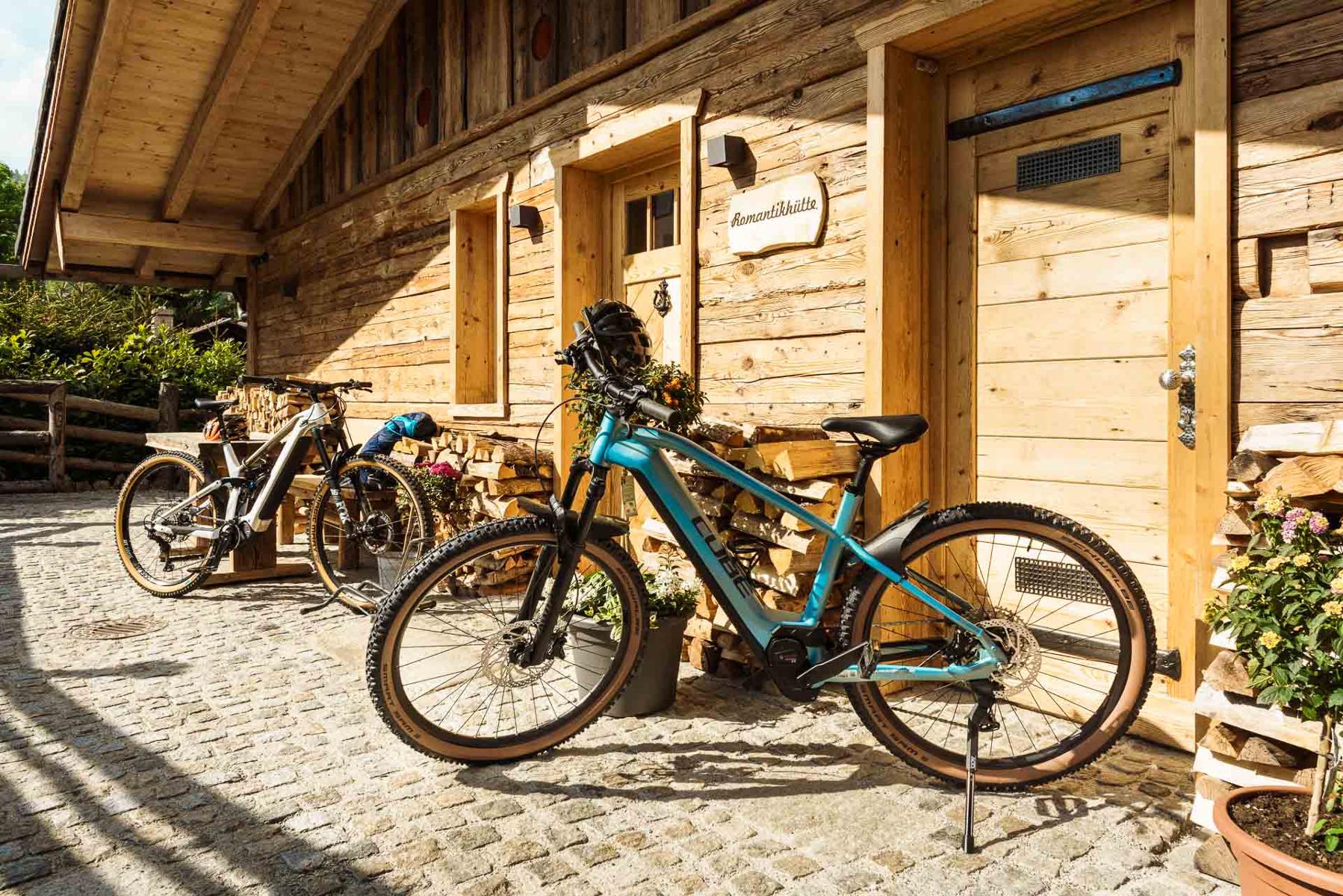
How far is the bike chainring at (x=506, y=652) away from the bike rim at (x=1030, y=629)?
106cm

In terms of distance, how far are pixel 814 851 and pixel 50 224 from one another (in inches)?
413

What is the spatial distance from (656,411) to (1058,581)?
168 centimetres

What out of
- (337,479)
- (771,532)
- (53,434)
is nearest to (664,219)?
(337,479)

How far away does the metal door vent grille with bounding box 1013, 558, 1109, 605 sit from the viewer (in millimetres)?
3355

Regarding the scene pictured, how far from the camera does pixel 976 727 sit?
2635 millimetres

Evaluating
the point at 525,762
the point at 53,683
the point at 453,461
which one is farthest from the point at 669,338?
Result: the point at 53,683

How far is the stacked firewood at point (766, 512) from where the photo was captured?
11.1ft

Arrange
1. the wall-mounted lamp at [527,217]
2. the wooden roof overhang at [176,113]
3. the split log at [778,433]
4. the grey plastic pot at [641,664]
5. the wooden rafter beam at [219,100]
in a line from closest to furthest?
1. the grey plastic pot at [641,664]
2. the split log at [778,433]
3. the wall-mounted lamp at [527,217]
4. the wooden rafter beam at [219,100]
5. the wooden roof overhang at [176,113]

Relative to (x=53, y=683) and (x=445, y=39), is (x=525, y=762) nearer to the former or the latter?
(x=53, y=683)

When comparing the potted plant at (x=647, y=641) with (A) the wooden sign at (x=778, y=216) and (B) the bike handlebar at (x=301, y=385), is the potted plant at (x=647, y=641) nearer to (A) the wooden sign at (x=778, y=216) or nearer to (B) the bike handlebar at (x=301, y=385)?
(A) the wooden sign at (x=778, y=216)

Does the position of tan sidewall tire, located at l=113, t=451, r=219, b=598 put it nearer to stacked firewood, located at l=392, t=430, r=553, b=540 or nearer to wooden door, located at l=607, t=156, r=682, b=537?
stacked firewood, located at l=392, t=430, r=553, b=540

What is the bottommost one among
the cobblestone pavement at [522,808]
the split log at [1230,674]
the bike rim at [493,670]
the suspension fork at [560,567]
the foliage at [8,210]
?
the cobblestone pavement at [522,808]

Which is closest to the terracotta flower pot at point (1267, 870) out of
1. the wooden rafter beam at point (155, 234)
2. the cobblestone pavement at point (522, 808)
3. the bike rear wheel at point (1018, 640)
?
the cobblestone pavement at point (522, 808)

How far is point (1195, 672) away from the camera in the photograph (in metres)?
3.02
